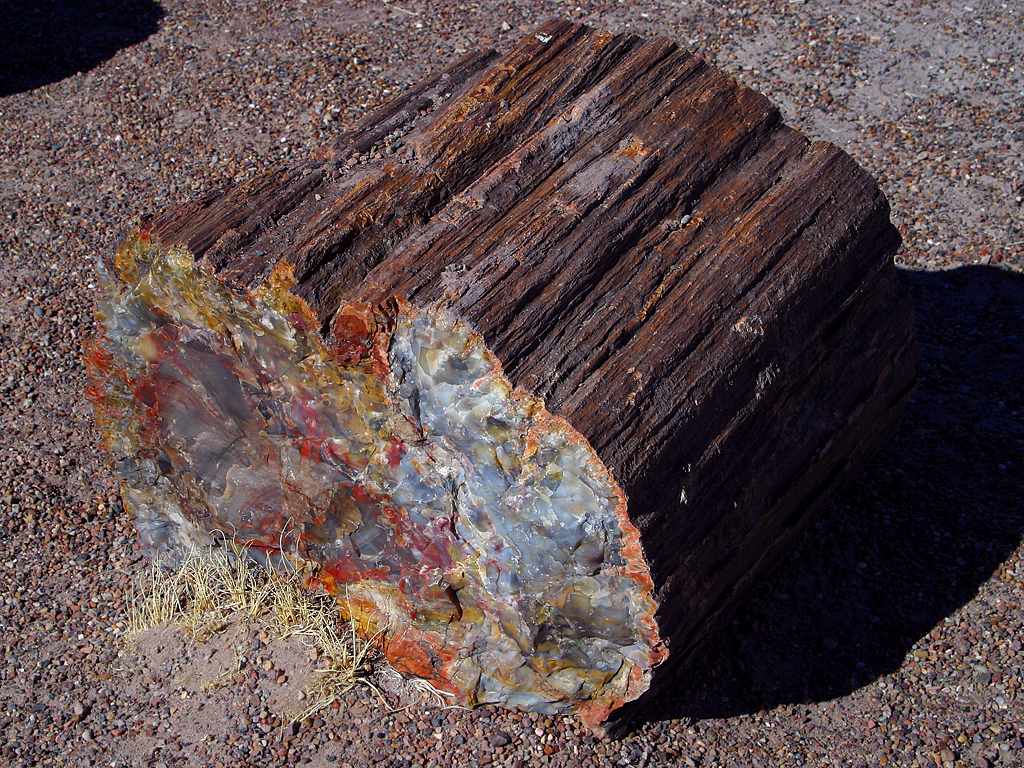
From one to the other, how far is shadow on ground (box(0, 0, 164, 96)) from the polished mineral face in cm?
378

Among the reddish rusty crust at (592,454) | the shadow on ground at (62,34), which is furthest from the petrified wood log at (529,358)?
the shadow on ground at (62,34)

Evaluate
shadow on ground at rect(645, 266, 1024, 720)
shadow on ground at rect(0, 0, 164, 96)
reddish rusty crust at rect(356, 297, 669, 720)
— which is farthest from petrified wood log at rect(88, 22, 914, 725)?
shadow on ground at rect(0, 0, 164, 96)

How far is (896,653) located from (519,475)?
1.45 metres

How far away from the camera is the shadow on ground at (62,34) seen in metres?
6.78

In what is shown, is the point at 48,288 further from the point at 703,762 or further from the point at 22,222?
the point at 703,762

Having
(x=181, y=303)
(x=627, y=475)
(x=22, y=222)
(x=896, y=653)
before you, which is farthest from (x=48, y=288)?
(x=896, y=653)

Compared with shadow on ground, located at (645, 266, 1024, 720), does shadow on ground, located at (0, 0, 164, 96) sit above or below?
above

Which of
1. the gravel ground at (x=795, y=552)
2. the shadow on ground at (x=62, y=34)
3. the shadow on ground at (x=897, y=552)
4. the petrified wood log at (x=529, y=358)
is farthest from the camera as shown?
the shadow on ground at (x=62, y=34)

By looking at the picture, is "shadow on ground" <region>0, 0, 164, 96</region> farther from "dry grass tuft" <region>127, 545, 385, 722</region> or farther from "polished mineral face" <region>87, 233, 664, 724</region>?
"dry grass tuft" <region>127, 545, 385, 722</region>

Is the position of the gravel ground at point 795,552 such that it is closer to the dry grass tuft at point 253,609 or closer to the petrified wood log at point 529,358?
the dry grass tuft at point 253,609

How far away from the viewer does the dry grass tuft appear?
3.56 metres

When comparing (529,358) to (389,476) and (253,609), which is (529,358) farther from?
(253,609)

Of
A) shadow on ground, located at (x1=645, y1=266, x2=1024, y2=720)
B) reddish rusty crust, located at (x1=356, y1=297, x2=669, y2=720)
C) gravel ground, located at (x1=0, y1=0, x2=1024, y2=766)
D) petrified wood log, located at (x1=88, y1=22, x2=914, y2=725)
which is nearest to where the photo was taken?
reddish rusty crust, located at (x1=356, y1=297, x2=669, y2=720)

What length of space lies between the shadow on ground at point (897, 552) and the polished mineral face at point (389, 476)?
0.52 metres
